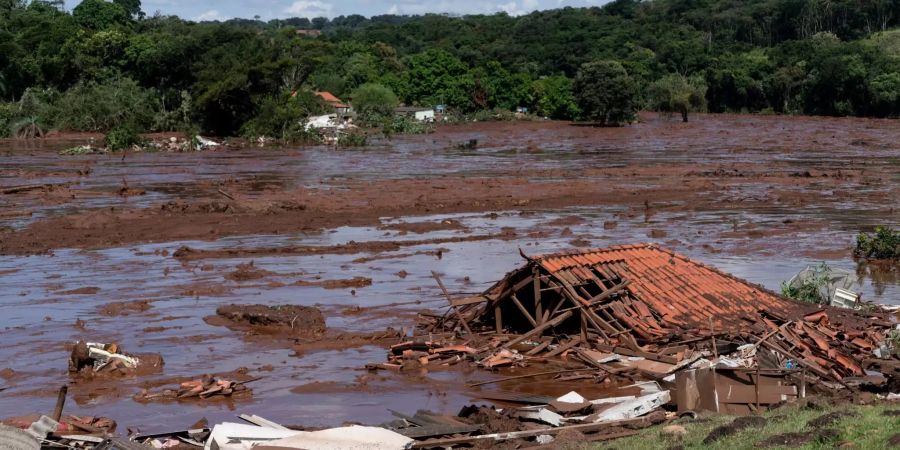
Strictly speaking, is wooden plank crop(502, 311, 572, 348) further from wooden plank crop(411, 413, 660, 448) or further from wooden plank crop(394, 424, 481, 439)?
wooden plank crop(394, 424, 481, 439)

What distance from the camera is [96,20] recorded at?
10456 cm

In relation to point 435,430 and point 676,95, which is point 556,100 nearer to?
point 676,95

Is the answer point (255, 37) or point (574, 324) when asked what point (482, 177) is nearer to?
point (574, 324)

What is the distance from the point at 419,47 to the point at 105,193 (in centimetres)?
11631

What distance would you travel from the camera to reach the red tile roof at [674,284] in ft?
43.9

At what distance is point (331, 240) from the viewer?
23953 mm

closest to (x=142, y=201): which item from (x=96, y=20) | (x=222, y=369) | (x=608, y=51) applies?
(x=222, y=369)

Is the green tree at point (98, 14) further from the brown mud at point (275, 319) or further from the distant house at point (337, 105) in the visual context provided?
the brown mud at point (275, 319)

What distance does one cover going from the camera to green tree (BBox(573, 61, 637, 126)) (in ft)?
238

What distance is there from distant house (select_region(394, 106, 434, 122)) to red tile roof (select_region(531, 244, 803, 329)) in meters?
67.4

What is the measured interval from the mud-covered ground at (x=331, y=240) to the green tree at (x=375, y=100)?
2891 centimetres

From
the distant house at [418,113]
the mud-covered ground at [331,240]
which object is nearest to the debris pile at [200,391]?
the mud-covered ground at [331,240]

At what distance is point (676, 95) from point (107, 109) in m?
49.0

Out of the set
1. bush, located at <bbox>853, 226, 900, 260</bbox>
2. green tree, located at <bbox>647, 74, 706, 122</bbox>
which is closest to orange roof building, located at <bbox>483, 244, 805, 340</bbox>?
bush, located at <bbox>853, 226, 900, 260</bbox>
